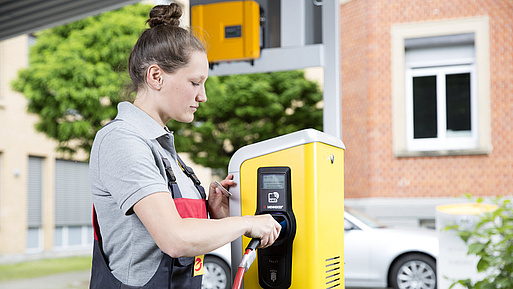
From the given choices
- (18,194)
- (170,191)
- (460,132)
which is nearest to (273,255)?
(170,191)

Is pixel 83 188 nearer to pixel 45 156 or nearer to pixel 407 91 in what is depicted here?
pixel 45 156

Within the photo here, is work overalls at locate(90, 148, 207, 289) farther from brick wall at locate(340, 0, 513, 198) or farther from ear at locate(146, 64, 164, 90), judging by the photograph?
brick wall at locate(340, 0, 513, 198)

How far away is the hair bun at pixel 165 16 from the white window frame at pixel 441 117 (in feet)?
32.8

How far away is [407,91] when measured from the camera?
1132 centimetres

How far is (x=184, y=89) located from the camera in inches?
62.1

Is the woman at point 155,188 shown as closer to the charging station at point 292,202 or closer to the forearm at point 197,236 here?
the forearm at point 197,236

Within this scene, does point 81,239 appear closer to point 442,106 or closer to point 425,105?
point 425,105

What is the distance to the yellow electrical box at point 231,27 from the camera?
12.3 feet

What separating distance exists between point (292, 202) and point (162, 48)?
55 centimetres

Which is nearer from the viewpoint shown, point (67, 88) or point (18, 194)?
point (67, 88)

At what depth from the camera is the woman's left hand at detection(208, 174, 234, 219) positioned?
1.82 m

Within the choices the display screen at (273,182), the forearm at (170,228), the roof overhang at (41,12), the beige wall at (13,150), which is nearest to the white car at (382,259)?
the roof overhang at (41,12)

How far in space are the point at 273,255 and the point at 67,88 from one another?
29.3 ft

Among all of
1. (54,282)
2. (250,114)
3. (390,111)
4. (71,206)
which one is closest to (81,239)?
(71,206)
